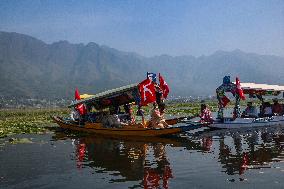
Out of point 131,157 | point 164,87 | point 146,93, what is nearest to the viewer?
point 131,157

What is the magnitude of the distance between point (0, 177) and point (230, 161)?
39.5ft

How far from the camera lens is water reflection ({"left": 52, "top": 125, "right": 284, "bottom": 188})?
715 inches

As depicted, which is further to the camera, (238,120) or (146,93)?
(238,120)

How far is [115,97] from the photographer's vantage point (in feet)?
113

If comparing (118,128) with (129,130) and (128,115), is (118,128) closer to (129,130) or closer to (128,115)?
(129,130)

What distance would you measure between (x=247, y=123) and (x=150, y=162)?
1577 centimetres

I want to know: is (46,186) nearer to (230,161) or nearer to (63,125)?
(230,161)

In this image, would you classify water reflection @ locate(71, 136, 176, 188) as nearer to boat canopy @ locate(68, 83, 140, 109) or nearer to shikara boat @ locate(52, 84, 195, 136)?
shikara boat @ locate(52, 84, 195, 136)

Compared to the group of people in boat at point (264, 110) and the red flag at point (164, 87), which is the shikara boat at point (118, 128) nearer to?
the red flag at point (164, 87)

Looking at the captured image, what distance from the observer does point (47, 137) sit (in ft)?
117

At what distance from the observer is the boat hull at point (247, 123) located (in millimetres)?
33281

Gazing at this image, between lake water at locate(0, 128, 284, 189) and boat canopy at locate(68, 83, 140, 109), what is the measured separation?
12.7 feet

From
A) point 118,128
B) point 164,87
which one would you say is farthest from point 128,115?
point 164,87

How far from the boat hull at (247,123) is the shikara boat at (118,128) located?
13.3 feet
